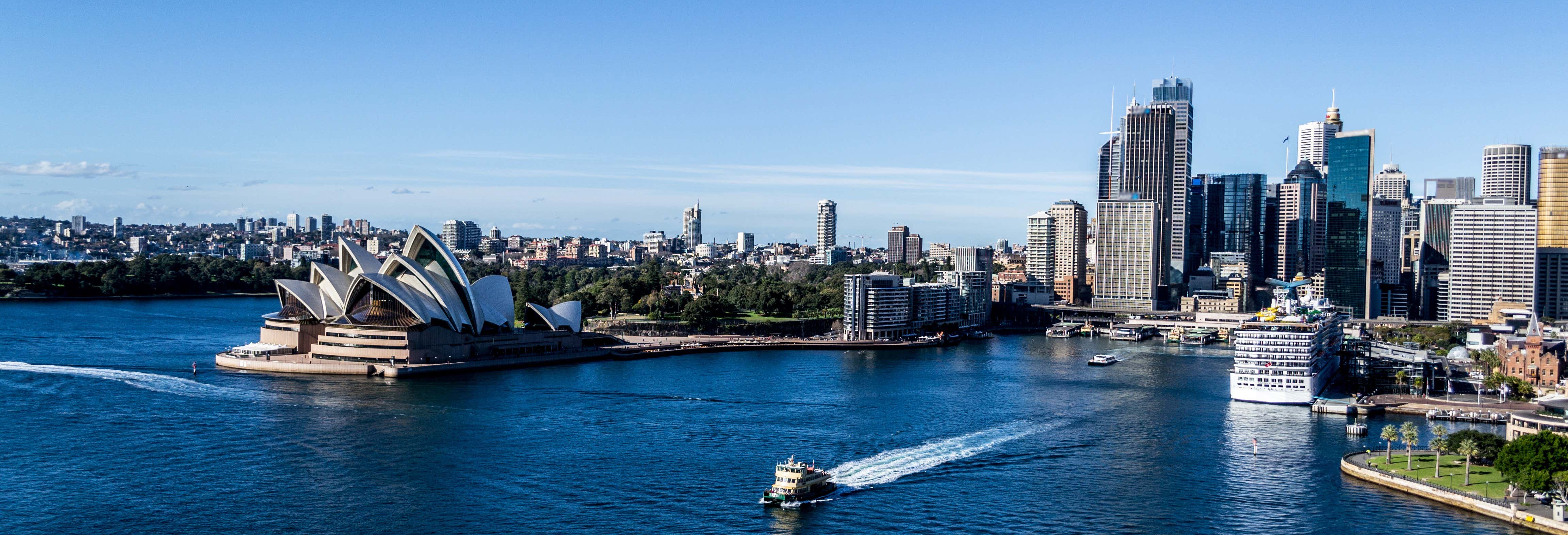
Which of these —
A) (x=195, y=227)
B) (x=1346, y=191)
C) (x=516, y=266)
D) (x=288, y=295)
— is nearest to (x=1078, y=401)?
(x=288, y=295)

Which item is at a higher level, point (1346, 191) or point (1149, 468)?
point (1346, 191)

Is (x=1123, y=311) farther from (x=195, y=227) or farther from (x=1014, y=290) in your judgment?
(x=195, y=227)

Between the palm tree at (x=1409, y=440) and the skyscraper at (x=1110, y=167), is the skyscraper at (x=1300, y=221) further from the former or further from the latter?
the palm tree at (x=1409, y=440)

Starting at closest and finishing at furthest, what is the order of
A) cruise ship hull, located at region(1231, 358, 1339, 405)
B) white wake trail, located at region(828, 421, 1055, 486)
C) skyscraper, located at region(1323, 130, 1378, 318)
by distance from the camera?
1. white wake trail, located at region(828, 421, 1055, 486)
2. cruise ship hull, located at region(1231, 358, 1339, 405)
3. skyscraper, located at region(1323, 130, 1378, 318)

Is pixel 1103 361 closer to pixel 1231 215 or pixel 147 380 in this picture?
pixel 147 380

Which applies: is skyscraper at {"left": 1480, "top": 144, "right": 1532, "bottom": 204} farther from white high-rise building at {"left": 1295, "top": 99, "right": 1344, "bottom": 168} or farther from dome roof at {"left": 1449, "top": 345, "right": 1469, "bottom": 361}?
dome roof at {"left": 1449, "top": 345, "right": 1469, "bottom": 361}

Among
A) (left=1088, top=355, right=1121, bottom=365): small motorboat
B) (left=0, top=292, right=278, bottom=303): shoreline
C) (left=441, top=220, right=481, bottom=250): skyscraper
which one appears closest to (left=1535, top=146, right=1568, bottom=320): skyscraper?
(left=1088, top=355, right=1121, bottom=365): small motorboat

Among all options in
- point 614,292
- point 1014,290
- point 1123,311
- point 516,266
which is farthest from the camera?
point 516,266
